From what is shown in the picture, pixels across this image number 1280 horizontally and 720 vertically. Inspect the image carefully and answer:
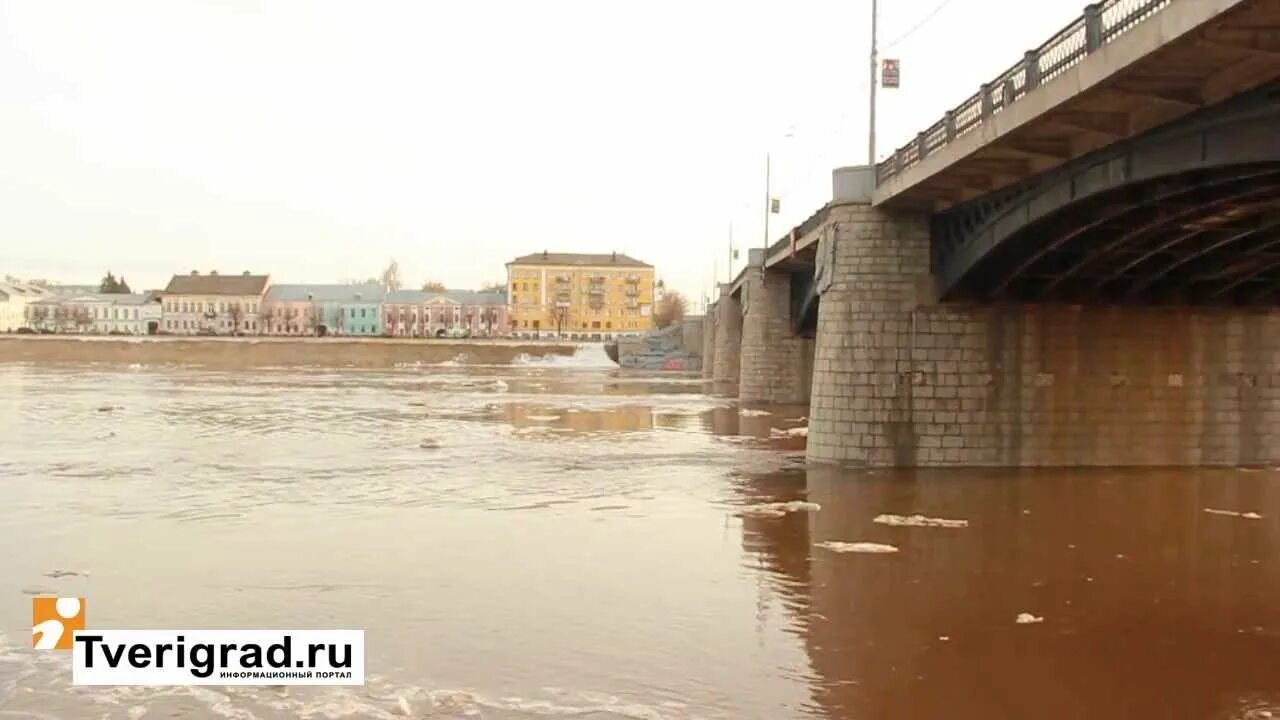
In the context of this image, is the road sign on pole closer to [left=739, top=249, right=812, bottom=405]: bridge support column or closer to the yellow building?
[left=739, top=249, right=812, bottom=405]: bridge support column

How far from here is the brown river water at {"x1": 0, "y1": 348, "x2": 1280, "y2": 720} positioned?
382 inches

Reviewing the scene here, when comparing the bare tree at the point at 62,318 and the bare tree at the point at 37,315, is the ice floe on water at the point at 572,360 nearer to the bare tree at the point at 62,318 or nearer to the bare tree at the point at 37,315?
the bare tree at the point at 62,318

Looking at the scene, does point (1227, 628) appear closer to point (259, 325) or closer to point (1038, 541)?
point (1038, 541)

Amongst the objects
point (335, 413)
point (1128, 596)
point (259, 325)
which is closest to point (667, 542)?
point (1128, 596)

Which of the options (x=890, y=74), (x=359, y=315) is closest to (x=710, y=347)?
(x=890, y=74)

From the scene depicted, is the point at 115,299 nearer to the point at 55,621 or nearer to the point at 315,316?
the point at 315,316

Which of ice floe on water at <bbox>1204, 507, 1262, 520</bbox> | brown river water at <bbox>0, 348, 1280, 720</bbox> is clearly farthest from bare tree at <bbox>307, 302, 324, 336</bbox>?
ice floe on water at <bbox>1204, 507, 1262, 520</bbox>

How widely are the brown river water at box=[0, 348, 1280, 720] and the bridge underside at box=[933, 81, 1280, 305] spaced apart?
4.08m

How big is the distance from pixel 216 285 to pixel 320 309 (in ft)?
48.5

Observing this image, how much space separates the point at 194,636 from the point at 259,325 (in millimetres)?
161350

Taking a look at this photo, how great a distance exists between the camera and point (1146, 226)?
2012cm

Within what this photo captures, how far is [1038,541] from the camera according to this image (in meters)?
17.4

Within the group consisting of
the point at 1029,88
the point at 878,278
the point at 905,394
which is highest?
the point at 1029,88

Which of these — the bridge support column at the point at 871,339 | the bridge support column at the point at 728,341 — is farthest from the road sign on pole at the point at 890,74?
the bridge support column at the point at 728,341
